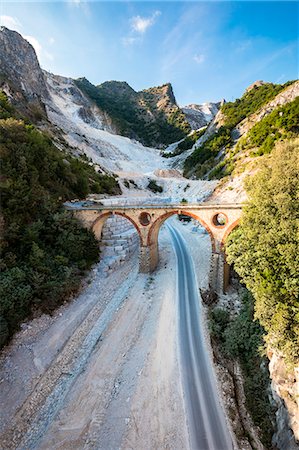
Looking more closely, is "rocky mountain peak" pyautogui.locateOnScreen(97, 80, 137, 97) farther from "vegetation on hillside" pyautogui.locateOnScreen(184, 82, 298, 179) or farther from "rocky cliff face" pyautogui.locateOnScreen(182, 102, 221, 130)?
"vegetation on hillside" pyautogui.locateOnScreen(184, 82, 298, 179)

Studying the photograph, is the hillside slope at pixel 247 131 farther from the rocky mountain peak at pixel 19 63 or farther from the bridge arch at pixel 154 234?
the rocky mountain peak at pixel 19 63

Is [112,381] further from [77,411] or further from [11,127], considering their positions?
[11,127]

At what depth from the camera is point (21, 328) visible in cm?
1555

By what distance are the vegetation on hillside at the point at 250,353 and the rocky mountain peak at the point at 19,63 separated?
68.2 m

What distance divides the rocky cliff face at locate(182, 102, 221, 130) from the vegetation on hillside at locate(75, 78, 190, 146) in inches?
338

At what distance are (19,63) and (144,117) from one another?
73.3 metres

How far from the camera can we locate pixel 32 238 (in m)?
19.7

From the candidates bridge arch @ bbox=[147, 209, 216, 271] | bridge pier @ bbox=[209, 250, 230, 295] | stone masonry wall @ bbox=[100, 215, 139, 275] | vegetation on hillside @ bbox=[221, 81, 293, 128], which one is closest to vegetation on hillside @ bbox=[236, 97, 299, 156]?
vegetation on hillside @ bbox=[221, 81, 293, 128]

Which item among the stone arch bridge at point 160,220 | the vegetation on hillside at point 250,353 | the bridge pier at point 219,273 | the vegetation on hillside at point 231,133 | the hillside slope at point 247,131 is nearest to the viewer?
the vegetation on hillside at point 250,353

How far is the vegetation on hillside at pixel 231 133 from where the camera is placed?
137ft

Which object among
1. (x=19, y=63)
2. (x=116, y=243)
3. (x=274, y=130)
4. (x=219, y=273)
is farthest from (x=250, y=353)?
(x=19, y=63)

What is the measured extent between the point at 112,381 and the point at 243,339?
919 cm

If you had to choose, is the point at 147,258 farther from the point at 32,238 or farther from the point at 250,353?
the point at 250,353

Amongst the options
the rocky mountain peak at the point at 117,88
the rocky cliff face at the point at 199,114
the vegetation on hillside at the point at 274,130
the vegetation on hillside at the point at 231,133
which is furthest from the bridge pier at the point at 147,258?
the rocky mountain peak at the point at 117,88
